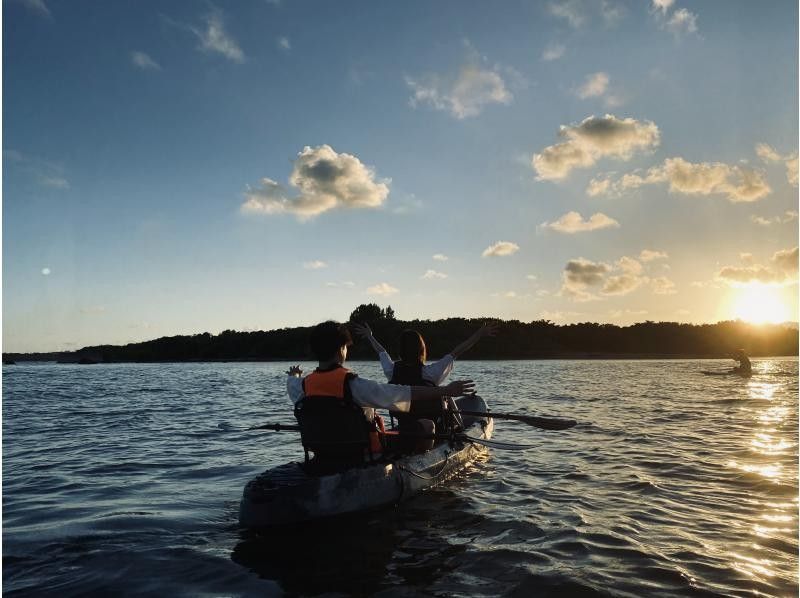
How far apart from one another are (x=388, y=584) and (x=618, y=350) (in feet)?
330

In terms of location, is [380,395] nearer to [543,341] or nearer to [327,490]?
[327,490]

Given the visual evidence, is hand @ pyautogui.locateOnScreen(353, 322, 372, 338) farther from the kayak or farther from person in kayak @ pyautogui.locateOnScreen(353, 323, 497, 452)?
the kayak

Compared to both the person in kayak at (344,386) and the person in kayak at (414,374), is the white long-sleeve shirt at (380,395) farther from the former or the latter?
the person in kayak at (414,374)

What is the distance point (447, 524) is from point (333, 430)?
190 cm

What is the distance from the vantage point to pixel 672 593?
5.11 meters

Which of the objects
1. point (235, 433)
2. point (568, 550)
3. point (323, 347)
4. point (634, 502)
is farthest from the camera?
point (235, 433)

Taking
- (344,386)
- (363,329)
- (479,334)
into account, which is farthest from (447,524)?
(363,329)

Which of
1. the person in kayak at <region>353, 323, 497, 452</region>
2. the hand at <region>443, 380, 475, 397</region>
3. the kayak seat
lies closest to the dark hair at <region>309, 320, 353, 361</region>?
the kayak seat

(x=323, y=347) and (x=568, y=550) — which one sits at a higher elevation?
(x=323, y=347)

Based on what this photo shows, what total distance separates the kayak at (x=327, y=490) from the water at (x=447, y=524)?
203 millimetres

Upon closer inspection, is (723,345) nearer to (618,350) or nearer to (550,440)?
(618,350)

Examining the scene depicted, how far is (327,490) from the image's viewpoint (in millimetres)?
6941

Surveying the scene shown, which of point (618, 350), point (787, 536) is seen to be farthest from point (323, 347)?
point (618, 350)

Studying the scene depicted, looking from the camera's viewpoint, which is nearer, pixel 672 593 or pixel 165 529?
pixel 672 593
